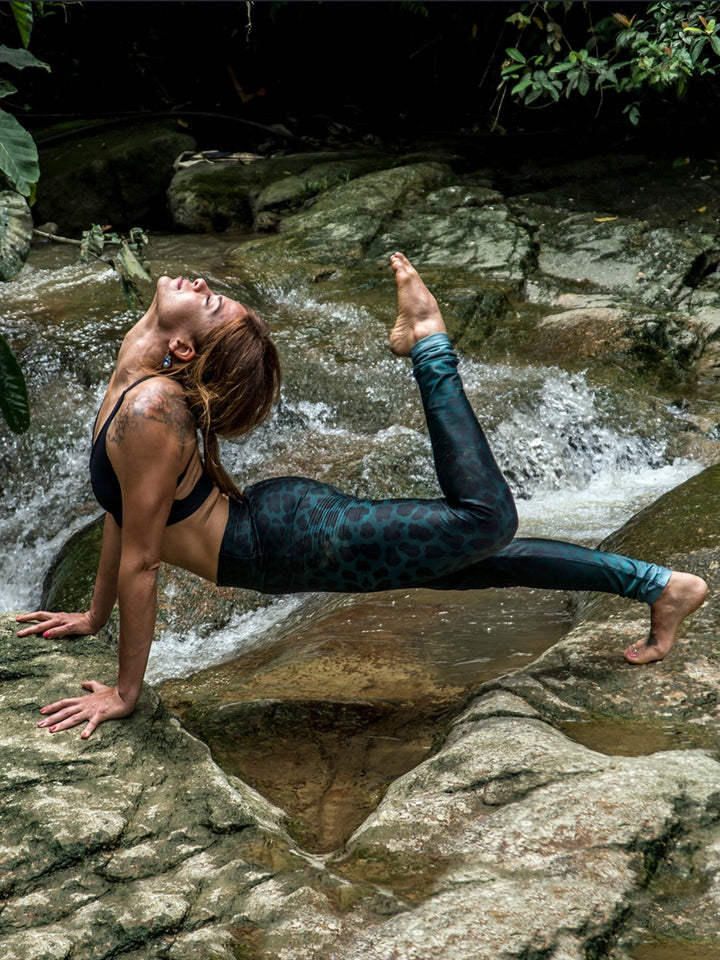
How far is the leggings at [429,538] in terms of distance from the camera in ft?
9.07

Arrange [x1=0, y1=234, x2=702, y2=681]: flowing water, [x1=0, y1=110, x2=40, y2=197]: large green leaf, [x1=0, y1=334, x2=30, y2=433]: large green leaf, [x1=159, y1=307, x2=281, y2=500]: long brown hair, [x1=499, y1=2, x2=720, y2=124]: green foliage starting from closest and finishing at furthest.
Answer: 1. [x1=159, y1=307, x2=281, y2=500]: long brown hair
2. [x1=0, y1=110, x2=40, y2=197]: large green leaf
3. [x1=0, y1=334, x2=30, y2=433]: large green leaf
4. [x1=0, y1=234, x2=702, y2=681]: flowing water
5. [x1=499, y1=2, x2=720, y2=124]: green foliage

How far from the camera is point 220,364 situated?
2689 mm

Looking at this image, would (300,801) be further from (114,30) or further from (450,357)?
(114,30)

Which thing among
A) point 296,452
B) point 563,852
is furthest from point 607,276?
point 563,852

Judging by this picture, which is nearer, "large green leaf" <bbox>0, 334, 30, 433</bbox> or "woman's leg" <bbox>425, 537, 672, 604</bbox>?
"woman's leg" <bbox>425, 537, 672, 604</bbox>

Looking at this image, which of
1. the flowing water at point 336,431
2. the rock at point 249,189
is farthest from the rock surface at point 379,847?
the rock at point 249,189

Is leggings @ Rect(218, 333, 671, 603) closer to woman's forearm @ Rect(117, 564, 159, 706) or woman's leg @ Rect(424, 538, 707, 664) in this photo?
woman's leg @ Rect(424, 538, 707, 664)

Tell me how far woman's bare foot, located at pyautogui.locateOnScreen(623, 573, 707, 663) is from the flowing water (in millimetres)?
1755

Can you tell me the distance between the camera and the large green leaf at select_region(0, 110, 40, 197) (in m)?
3.16

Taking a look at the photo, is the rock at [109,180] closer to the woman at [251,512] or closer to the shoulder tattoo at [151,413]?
the woman at [251,512]

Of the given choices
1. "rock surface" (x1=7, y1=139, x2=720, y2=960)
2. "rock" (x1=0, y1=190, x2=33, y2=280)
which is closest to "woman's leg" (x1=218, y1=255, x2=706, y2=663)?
"rock surface" (x1=7, y1=139, x2=720, y2=960)

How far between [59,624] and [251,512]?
67 cm

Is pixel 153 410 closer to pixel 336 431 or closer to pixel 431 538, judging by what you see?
pixel 431 538

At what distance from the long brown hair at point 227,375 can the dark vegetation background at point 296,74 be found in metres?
7.63
